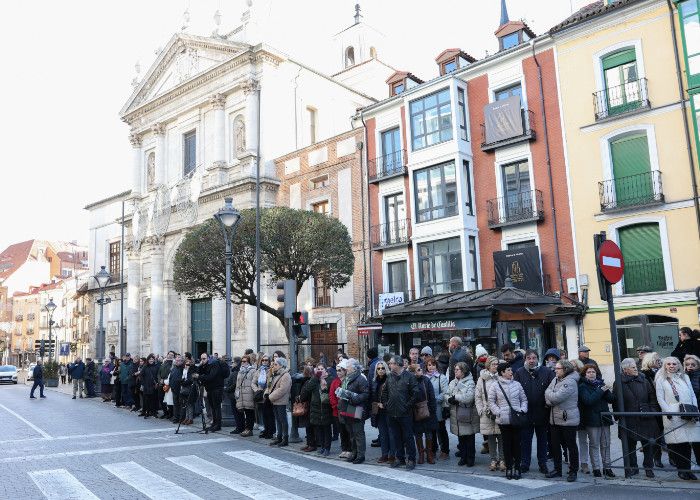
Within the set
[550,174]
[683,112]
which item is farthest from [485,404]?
[550,174]

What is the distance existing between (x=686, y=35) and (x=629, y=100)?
2.40 metres

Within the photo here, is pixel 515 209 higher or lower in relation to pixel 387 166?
lower

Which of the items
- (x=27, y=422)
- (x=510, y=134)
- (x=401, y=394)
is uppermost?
(x=510, y=134)

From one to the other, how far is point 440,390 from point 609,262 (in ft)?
12.1

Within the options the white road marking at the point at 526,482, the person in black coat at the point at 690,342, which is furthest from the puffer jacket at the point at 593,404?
the person in black coat at the point at 690,342

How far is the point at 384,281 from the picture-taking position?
2634 centimetres

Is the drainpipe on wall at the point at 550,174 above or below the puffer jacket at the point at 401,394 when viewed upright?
above

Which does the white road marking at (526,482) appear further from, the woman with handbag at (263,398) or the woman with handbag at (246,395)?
the woman with handbag at (246,395)

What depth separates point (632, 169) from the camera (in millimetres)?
19797

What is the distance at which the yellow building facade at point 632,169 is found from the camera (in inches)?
733

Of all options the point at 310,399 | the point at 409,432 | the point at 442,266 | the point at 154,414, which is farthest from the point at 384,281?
the point at 409,432

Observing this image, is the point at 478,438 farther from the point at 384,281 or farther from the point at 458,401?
the point at 384,281

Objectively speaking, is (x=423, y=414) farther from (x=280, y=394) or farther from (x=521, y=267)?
(x=521, y=267)

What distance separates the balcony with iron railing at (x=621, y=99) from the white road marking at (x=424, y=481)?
592 inches
